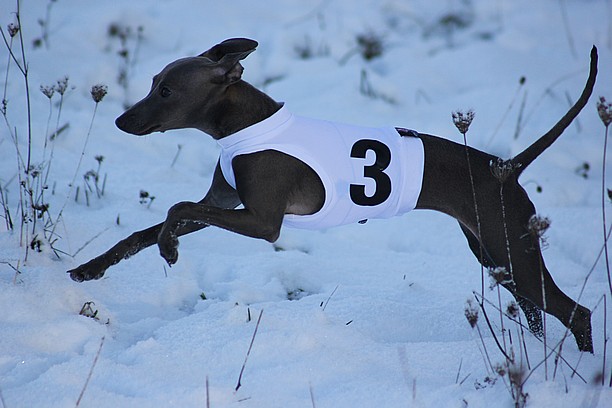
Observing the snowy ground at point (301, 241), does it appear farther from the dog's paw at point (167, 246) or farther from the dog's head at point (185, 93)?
the dog's head at point (185, 93)

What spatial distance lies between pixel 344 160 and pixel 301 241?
1.30 metres

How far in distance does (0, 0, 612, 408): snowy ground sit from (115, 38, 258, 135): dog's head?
654 mm

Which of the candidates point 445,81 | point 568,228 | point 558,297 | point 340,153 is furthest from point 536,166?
point 340,153

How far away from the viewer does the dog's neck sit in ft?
10.3

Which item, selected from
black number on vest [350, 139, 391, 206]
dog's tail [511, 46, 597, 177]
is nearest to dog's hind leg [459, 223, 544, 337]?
dog's tail [511, 46, 597, 177]

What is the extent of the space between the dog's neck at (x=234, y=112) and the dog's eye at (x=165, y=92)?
0.16 metres

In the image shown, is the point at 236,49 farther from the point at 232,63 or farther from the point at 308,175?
the point at 308,175

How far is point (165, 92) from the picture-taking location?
10.2 feet

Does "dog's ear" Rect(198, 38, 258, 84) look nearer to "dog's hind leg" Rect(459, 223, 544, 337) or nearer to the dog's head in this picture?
the dog's head

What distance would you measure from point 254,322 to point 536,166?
279cm

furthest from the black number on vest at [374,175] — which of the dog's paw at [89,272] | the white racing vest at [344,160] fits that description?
the dog's paw at [89,272]

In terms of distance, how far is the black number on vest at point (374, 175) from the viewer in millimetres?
3156

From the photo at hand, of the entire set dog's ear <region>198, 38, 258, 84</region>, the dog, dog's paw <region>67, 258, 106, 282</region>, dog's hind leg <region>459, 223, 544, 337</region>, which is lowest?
dog's paw <region>67, 258, 106, 282</region>

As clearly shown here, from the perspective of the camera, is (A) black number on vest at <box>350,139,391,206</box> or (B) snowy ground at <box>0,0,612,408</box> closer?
(B) snowy ground at <box>0,0,612,408</box>
